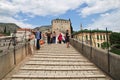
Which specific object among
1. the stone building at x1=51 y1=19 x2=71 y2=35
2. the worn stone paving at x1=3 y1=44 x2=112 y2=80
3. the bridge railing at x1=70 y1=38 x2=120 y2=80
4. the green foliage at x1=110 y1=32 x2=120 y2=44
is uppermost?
the stone building at x1=51 y1=19 x2=71 y2=35

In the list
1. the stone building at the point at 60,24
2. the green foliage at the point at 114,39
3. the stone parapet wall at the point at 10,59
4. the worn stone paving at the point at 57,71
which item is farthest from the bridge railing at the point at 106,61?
the stone building at the point at 60,24

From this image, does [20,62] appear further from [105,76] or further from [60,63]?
[105,76]

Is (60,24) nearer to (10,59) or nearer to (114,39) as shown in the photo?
(114,39)

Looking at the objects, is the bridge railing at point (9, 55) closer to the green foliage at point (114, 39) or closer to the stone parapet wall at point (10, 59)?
the stone parapet wall at point (10, 59)

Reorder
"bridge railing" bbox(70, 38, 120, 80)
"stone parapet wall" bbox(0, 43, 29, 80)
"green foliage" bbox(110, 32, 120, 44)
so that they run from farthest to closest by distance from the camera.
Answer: "green foliage" bbox(110, 32, 120, 44)
"stone parapet wall" bbox(0, 43, 29, 80)
"bridge railing" bbox(70, 38, 120, 80)

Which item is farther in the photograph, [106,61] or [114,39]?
[114,39]

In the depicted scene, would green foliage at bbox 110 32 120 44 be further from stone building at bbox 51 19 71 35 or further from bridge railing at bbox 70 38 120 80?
stone building at bbox 51 19 71 35

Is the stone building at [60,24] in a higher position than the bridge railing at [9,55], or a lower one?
higher

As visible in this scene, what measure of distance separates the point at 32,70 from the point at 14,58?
141 centimetres

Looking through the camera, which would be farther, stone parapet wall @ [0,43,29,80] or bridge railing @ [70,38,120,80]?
stone parapet wall @ [0,43,29,80]

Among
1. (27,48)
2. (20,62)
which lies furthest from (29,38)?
(20,62)

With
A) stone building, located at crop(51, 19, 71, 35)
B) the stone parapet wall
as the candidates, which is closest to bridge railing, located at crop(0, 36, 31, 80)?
the stone parapet wall

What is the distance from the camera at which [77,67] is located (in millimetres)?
12336

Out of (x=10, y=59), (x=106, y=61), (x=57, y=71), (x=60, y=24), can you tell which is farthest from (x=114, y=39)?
(x=60, y=24)
